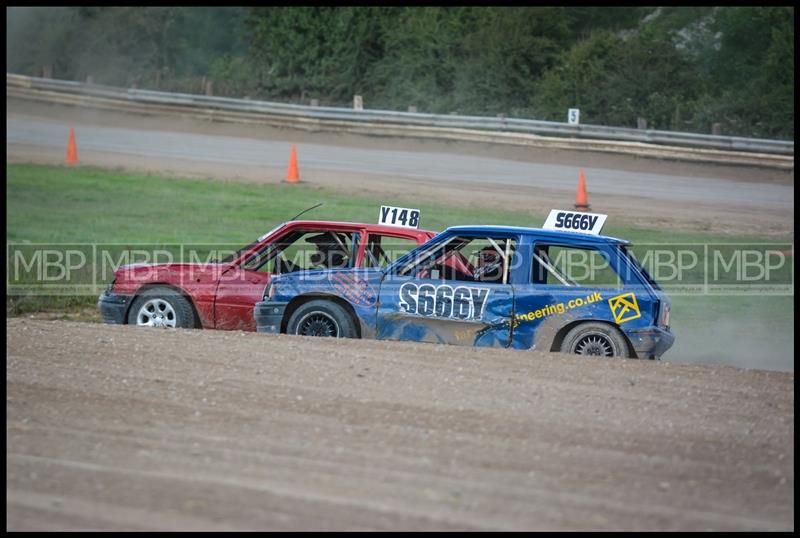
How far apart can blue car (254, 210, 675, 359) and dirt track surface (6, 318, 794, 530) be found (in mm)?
372

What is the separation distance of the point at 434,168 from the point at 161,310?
16886 millimetres

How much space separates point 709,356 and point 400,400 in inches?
215

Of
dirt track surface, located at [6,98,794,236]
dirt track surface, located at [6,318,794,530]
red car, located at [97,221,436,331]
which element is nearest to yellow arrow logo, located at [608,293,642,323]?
dirt track surface, located at [6,318,794,530]

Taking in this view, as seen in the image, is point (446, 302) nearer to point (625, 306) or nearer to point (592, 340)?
point (592, 340)

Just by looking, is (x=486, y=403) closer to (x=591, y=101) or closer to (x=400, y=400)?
(x=400, y=400)

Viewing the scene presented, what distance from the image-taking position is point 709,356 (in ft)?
41.2

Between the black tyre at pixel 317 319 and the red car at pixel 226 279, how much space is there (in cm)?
62

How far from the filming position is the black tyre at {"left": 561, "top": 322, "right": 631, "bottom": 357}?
33.2 feet

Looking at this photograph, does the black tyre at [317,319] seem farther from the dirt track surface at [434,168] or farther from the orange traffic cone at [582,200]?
the orange traffic cone at [582,200]

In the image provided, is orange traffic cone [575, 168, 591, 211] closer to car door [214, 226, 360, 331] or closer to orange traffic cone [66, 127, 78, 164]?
car door [214, 226, 360, 331]

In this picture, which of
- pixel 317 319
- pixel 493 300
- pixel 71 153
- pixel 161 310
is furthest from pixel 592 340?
pixel 71 153

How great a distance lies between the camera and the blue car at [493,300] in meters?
10.1

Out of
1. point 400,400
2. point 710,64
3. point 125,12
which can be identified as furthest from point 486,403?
point 125,12

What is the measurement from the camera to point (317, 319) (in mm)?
10875
